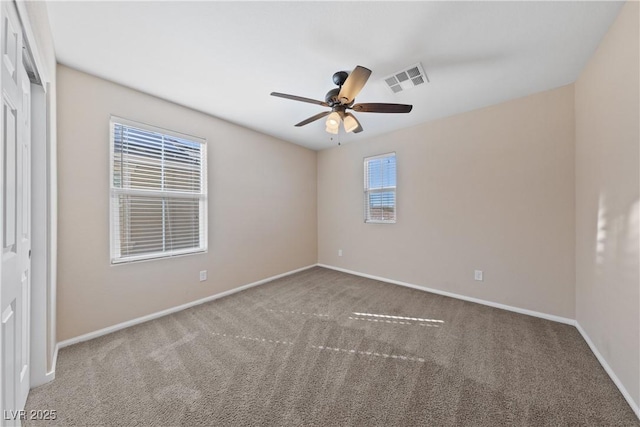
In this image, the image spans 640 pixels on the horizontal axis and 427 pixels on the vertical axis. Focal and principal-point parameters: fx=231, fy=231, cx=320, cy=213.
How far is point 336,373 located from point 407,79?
8.63 feet

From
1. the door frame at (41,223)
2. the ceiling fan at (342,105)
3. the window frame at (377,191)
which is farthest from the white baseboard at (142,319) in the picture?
the ceiling fan at (342,105)

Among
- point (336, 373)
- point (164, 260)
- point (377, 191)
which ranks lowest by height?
point (336, 373)

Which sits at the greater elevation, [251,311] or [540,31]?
[540,31]

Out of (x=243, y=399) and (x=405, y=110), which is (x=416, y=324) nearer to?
(x=243, y=399)

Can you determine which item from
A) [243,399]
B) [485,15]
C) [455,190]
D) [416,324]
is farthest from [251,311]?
[485,15]

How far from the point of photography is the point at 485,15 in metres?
1.56

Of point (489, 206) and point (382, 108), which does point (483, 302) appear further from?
point (382, 108)

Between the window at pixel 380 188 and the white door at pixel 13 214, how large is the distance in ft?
12.2

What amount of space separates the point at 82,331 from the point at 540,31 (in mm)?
4520

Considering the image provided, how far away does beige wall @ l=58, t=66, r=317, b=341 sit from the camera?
6.83 ft

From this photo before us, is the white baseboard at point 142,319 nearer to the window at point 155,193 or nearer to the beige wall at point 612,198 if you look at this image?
the window at point 155,193

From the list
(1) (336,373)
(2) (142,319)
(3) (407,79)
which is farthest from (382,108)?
(2) (142,319)

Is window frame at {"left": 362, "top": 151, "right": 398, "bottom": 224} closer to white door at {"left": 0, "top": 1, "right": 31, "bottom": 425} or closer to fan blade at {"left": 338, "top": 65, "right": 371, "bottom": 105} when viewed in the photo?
fan blade at {"left": 338, "top": 65, "right": 371, "bottom": 105}

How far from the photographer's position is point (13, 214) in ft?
3.72
